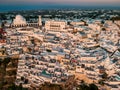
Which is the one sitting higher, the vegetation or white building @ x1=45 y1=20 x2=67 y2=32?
the vegetation

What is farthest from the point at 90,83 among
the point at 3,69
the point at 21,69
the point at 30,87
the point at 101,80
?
the point at 3,69

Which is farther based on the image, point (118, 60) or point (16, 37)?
point (16, 37)

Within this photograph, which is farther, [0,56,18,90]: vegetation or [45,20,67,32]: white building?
[45,20,67,32]: white building

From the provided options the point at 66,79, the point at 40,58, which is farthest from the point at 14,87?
the point at 40,58

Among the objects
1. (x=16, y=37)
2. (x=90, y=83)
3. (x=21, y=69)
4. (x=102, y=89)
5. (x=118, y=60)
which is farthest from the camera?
(x=16, y=37)

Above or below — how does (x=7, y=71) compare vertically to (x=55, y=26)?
above

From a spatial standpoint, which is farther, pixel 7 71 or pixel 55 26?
pixel 55 26

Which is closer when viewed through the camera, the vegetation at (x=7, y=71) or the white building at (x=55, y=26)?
the vegetation at (x=7, y=71)

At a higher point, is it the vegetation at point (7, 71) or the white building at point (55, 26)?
the vegetation at point (7, 71)

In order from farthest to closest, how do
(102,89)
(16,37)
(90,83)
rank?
1. (16,37)
2. (90,83)
3. (102,89)

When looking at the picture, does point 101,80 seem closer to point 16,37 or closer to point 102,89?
point 102,89
